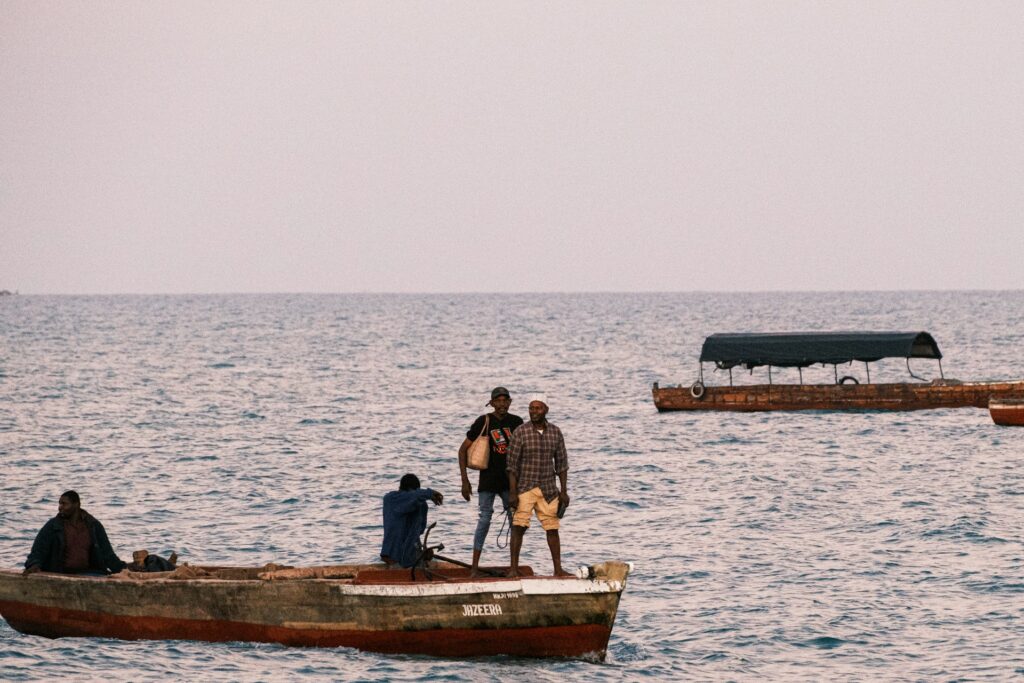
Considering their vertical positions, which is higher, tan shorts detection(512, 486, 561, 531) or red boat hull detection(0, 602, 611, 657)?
tan shorts detection(512, 486, 561, 531)

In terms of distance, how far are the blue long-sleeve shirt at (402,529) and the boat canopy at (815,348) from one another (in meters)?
33.3

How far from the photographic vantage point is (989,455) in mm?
39688

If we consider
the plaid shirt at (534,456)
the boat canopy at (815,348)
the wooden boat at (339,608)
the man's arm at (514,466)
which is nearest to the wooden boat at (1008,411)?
the boat canopy at (815,348)

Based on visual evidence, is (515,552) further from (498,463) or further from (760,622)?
(760,622)

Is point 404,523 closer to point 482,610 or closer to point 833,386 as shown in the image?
point 482,610

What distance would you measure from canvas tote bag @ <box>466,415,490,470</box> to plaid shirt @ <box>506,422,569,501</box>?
1.08 ft

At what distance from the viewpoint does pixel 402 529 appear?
17797mm

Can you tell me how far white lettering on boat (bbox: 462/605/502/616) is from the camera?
1694 cm

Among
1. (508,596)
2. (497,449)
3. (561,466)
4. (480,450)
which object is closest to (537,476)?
(561,466)

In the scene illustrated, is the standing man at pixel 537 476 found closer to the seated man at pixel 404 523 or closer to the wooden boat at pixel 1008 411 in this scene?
the seated man at pixel 404 523

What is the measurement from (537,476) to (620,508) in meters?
14.6

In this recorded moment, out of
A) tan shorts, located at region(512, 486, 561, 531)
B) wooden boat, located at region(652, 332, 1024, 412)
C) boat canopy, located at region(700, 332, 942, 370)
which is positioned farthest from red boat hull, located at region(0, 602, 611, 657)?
boat canopy, located at region(700, 332, 942, 370)

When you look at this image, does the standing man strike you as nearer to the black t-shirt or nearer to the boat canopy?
the black t-shirt

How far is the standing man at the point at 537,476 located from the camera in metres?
16.8
